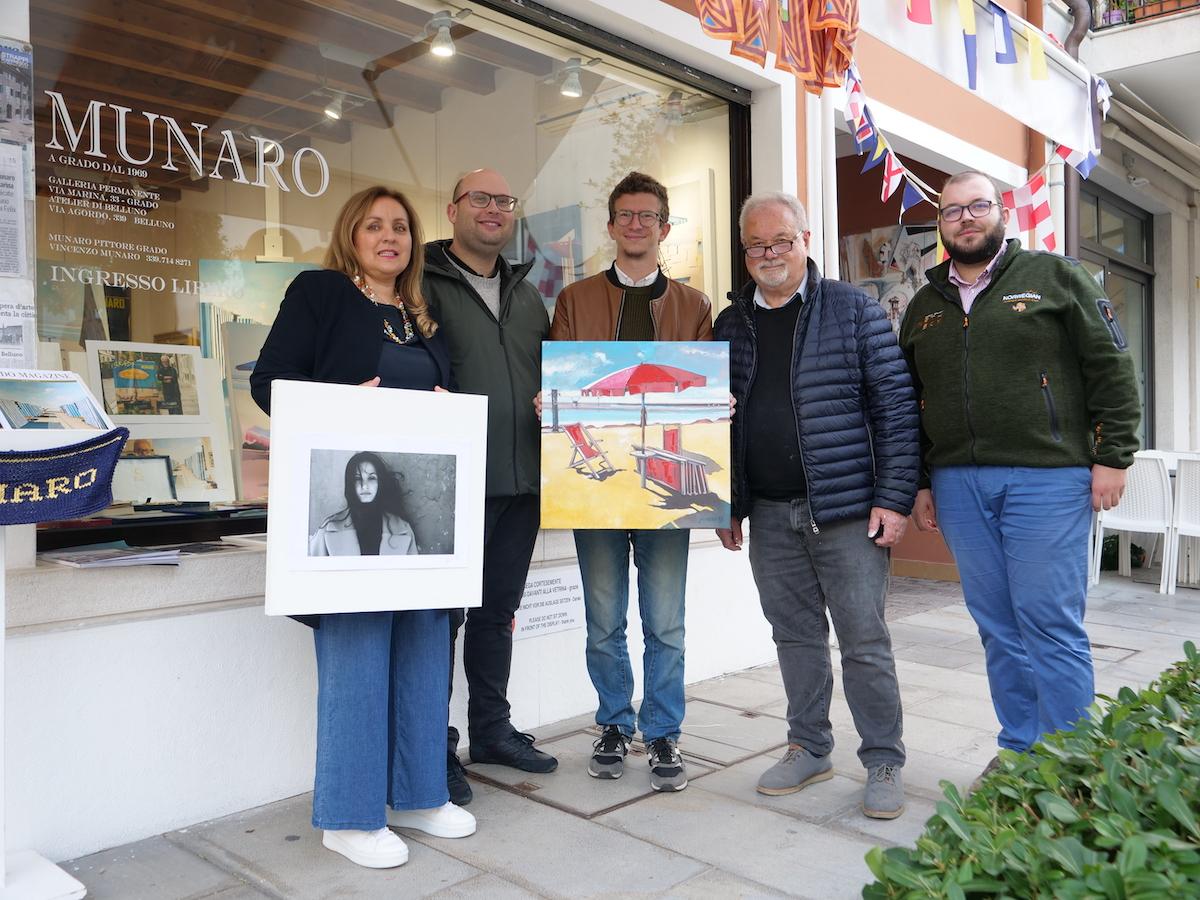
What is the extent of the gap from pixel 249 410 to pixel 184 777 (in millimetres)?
1570

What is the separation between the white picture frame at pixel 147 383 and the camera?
3.59 m

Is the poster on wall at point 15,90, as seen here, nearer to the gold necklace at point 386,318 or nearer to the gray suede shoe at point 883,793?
the gold necklace at point 386,318

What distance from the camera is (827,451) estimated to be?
3.08 meters

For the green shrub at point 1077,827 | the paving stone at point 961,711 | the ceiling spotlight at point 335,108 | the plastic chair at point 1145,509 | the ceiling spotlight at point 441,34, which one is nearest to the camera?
the green shrub at point 1077,827

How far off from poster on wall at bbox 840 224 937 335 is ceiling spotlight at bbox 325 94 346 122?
4.56m

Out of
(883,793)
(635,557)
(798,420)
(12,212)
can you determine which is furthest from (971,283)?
(12,212)

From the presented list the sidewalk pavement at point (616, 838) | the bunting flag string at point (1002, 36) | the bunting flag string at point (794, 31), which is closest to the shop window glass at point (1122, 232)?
the bunting flag string at point (1002, 36)

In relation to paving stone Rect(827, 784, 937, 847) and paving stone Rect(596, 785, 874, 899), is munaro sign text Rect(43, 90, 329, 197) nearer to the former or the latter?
paving stone Rect(596, 785, 874, 899)

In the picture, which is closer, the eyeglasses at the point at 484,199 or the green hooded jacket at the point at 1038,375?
the green hooded jacket at the point at 1038,375

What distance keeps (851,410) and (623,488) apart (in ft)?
2.52

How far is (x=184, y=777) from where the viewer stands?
117 inches

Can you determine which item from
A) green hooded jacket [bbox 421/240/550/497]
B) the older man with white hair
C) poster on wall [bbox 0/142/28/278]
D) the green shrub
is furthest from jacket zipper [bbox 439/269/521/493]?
the green shrub

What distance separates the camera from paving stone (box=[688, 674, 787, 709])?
174 inches

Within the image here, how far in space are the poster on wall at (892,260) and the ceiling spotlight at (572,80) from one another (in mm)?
3588
